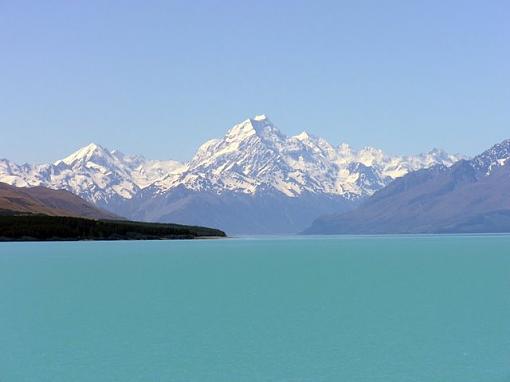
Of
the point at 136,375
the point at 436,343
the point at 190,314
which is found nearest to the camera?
the point at 136,375

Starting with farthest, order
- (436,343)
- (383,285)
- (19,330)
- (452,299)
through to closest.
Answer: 1. (383,285)
2. (452,299)
3. (19,330)
4. (436,343)

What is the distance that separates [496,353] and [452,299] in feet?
104

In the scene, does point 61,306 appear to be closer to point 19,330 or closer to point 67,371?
point 19,330

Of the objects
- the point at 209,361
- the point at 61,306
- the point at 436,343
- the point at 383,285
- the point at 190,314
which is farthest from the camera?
the point at 383,285

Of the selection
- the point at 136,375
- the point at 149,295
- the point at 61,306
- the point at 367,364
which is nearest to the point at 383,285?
the point at 149,295

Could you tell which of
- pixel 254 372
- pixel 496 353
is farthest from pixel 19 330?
pixel 496 353

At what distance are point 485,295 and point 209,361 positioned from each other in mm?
48579

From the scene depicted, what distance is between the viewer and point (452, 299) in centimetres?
8375

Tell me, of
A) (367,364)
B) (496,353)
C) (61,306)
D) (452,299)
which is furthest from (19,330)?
(452,299)

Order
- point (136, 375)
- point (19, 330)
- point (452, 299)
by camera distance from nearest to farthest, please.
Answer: point (136, 375) → point (19, 330) → point (452, 299)

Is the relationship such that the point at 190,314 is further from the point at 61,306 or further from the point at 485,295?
the point at 485,295

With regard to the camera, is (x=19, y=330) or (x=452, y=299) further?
(x=452, y=299)

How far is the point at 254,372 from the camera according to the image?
46.9 m

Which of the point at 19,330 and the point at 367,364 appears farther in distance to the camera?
the point at 19,330
